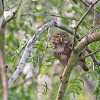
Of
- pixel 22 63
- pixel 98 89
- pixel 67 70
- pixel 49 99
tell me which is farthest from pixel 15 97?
pixel 98 89

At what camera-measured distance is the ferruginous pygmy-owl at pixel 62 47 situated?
3840 millimetres

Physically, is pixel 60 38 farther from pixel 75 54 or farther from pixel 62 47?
pixel 75 54

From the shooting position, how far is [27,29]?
5.49m

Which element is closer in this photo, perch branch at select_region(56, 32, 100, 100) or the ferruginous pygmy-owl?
perch branch at select_region(56, 32, 100, 100)

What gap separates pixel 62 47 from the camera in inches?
154

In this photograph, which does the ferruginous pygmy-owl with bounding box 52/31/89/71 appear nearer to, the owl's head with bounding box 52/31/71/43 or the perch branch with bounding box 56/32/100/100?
the owl's head with bounding box 52/31/71/43

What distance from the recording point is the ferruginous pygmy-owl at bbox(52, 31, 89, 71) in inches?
151

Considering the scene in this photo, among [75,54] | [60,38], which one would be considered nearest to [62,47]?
[60,38]

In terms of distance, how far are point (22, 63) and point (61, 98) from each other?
0.77m

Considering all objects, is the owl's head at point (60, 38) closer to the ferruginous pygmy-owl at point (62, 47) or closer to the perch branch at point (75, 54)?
the ferruginous pygmy-owl at point (62, 47)

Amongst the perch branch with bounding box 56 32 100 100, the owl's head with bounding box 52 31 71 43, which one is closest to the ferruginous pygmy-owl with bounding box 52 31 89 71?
the owl's head with bounding box 52 31 71 43

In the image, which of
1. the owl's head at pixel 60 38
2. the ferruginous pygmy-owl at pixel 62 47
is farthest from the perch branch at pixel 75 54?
the owl's head at pixel 60 38

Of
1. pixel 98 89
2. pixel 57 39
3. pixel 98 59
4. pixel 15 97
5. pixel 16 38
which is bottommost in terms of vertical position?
pixel 15 97

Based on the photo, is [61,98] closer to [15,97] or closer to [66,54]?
[66,54]
